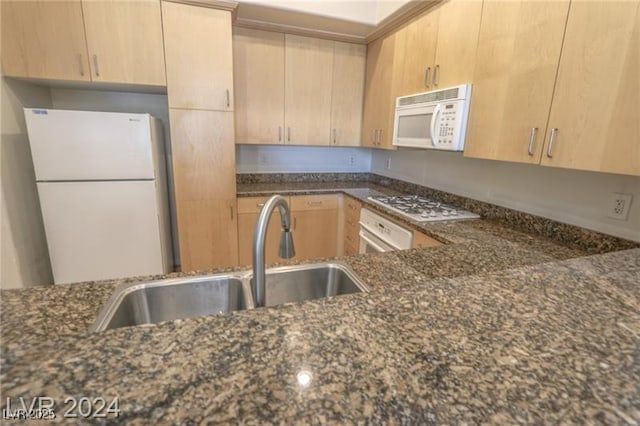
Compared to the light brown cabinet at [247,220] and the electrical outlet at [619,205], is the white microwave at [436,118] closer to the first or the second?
the electrical outlet at [619,205]

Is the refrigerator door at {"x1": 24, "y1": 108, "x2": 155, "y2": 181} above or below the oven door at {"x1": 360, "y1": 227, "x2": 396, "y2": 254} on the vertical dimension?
above

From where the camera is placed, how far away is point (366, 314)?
60 cm

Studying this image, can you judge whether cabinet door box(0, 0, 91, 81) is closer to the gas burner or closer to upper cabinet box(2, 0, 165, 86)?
upper cabinet box(2, 0, 165, 86)

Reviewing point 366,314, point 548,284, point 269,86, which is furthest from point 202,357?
point 269,86

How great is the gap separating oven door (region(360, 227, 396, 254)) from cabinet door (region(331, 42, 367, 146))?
1109 mm

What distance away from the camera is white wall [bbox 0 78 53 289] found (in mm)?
1928

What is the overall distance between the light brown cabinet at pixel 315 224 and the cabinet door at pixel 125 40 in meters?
1.46

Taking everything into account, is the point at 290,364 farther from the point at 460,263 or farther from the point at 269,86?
the point at 269,86

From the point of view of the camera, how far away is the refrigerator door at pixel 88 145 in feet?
6.19

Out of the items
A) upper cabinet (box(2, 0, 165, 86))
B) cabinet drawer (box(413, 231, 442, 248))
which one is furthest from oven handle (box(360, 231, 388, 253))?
upper cabinet (box(2, 0, 165, 86))

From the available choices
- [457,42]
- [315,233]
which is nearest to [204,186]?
[315,233]

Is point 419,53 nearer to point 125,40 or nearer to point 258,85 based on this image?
point 258,85

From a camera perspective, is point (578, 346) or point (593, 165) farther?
point (593, 165)

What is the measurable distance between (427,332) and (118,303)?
2.65 ft
